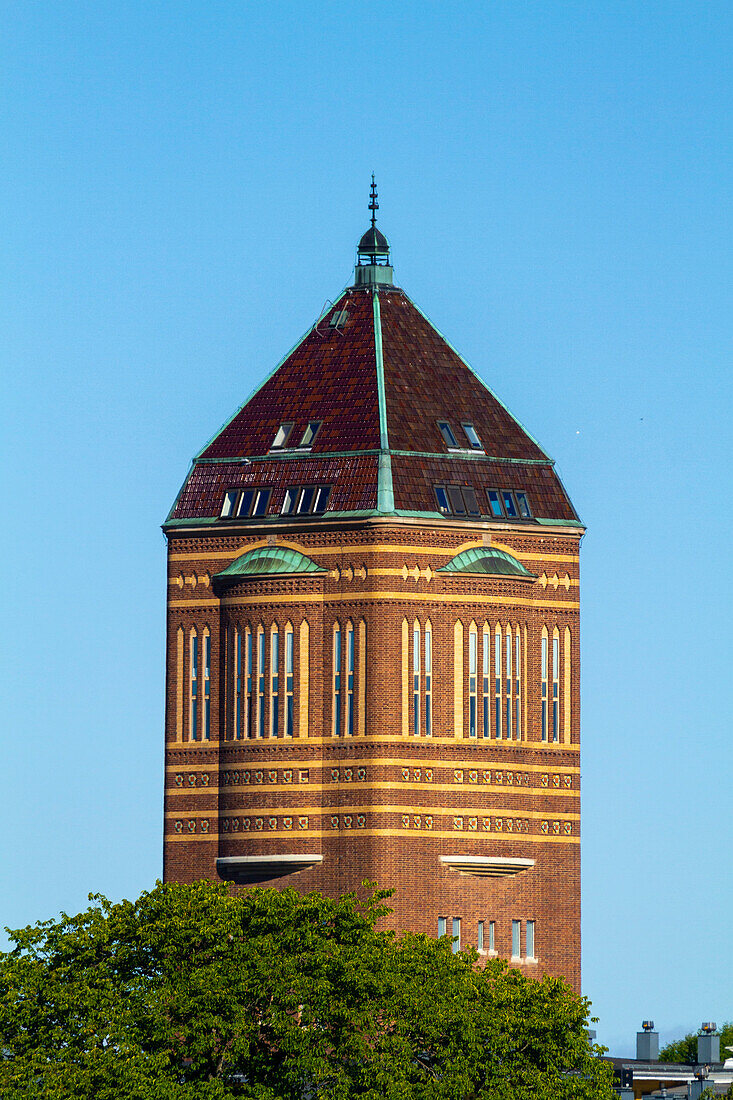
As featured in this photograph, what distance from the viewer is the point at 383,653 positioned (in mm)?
149250

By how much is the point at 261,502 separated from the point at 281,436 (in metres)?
2.97

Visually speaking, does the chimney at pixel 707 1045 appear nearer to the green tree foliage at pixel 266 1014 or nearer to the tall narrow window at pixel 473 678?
the tall narrow window at pixel 473 678

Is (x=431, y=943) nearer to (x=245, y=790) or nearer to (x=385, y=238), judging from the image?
(x=245, y=790)

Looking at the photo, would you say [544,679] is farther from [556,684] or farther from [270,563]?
[270,563]

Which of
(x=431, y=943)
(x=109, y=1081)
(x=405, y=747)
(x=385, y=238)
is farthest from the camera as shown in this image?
(x=385, y=238)

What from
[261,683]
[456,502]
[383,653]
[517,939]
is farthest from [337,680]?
[517,939]

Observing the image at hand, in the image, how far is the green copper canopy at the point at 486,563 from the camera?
15075cm

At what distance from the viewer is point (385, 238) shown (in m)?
160

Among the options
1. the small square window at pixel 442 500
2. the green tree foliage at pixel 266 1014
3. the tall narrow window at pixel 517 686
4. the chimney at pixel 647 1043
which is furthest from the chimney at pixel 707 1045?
the green tree foliage at pixel 266 1014

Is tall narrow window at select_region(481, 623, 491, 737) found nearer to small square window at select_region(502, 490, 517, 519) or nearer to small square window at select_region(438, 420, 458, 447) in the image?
small square window at select_region(502, 490, 517, 519)

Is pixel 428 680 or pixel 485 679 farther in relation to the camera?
pixel 485 679

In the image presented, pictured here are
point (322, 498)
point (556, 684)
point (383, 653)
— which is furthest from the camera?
point (556, 684)

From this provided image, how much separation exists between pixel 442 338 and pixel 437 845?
835 inches

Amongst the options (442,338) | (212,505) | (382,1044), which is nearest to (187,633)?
(212,505)
